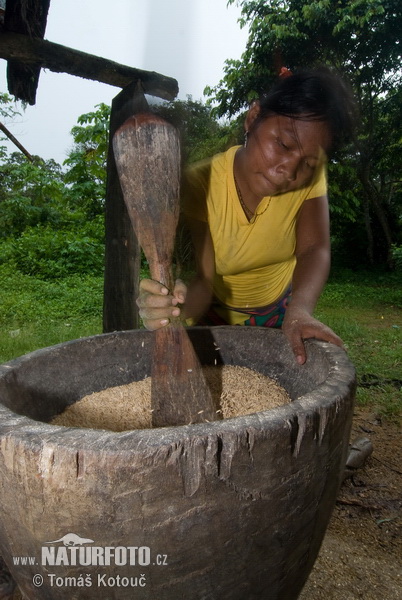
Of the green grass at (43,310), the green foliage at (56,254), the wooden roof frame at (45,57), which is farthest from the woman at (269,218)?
the green foliage at (56,254)

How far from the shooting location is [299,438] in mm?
873

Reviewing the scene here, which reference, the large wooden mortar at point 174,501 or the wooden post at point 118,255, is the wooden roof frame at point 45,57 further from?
the large wooden mortar at point 174,501

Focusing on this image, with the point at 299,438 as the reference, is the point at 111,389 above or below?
below

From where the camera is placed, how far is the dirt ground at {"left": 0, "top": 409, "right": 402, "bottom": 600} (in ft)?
4.80

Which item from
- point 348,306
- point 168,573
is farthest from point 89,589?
point 348,306

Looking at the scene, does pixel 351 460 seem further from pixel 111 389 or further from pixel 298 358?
pixel 111 389

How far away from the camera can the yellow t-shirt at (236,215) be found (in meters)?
1.69

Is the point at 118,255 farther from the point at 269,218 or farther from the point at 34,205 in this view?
the point at 34,205

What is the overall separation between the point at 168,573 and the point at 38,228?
916cm

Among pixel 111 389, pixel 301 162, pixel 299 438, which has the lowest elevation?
pixel 111 389

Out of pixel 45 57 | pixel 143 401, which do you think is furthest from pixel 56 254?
pixel 143 401

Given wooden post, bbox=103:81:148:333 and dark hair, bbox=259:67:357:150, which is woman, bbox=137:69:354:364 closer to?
dark hair, bbox=259:67:357:150

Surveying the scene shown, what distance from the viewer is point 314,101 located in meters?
1.38

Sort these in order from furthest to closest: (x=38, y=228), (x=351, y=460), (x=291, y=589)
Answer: (x=38, y=228) → (x=351, y=460) → (x=291, y=589)
